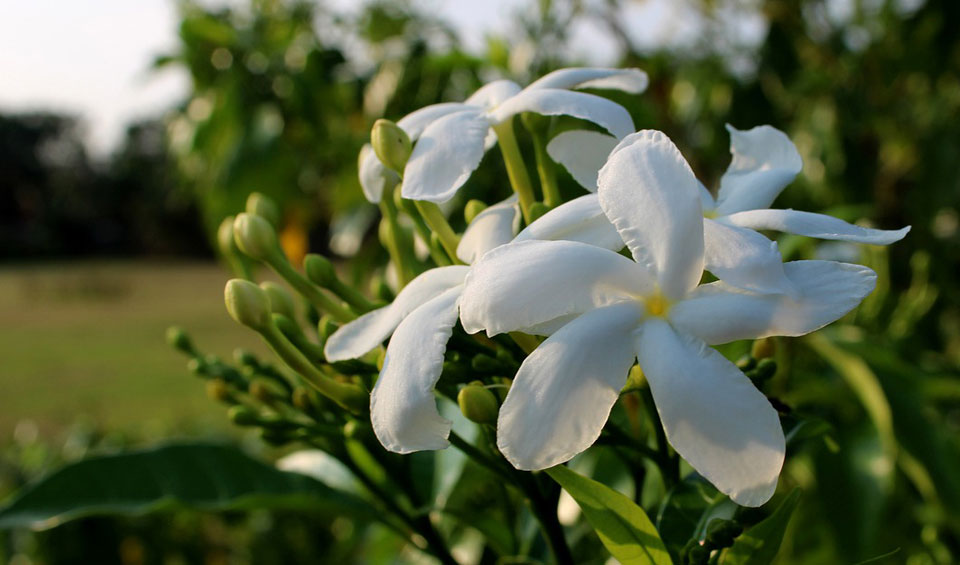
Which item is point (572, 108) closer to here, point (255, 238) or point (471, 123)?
point (471, 123)

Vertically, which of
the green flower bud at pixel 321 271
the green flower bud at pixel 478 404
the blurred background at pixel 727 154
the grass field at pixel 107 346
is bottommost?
the grass field at pixel 107 346

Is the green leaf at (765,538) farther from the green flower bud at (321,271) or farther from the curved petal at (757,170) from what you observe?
the green flower bud at (321,271)

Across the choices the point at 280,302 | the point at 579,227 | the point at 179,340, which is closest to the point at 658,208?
the point at 579,227

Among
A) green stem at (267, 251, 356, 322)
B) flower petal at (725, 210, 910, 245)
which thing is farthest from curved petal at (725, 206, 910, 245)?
green stem at (267, 251, 356, 322)

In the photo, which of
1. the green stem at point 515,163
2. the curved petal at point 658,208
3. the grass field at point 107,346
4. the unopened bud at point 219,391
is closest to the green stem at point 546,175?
the green stem at point 515,163

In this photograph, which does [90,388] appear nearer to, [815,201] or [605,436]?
[815,201]

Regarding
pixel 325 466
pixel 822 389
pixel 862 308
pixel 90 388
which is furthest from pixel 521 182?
pixel 90 388
